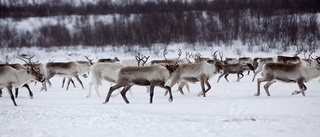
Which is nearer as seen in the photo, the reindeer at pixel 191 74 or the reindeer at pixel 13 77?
the reindeer at pixel 13 77

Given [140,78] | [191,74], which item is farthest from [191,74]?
[140,78]

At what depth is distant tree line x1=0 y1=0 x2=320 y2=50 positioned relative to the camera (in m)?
40.3

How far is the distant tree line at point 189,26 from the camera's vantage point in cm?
4031

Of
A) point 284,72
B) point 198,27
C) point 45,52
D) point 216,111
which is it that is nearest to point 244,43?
point 198,27

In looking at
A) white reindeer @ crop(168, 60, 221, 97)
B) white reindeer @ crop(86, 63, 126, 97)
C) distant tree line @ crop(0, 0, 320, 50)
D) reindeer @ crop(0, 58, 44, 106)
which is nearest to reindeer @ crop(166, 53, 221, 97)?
white reindeer @ crop(168, 60, 221, 97)

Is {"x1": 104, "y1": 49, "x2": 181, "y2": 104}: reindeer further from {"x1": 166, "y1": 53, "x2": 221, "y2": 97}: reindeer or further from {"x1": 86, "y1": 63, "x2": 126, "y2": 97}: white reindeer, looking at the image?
{"x1": 86, "y1": 63, "x2": 126, "y2": 97}: white reindeer

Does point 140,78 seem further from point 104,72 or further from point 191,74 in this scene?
point 104,72

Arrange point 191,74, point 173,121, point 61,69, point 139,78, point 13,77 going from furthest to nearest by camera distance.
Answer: point 61,69 → point 191,74 → point 13,77 → point 139,78 → point 173,121

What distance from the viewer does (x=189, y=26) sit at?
46.6m

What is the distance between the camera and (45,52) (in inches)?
1681

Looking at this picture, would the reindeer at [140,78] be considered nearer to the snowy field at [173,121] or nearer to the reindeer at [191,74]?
the snowy field at [173,121]

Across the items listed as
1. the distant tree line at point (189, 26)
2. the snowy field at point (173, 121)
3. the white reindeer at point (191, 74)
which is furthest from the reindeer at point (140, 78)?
the distant tree line at point (189, 26)

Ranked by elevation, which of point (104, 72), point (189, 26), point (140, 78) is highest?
point (189, 26)

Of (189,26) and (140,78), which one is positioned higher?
(189,26)
